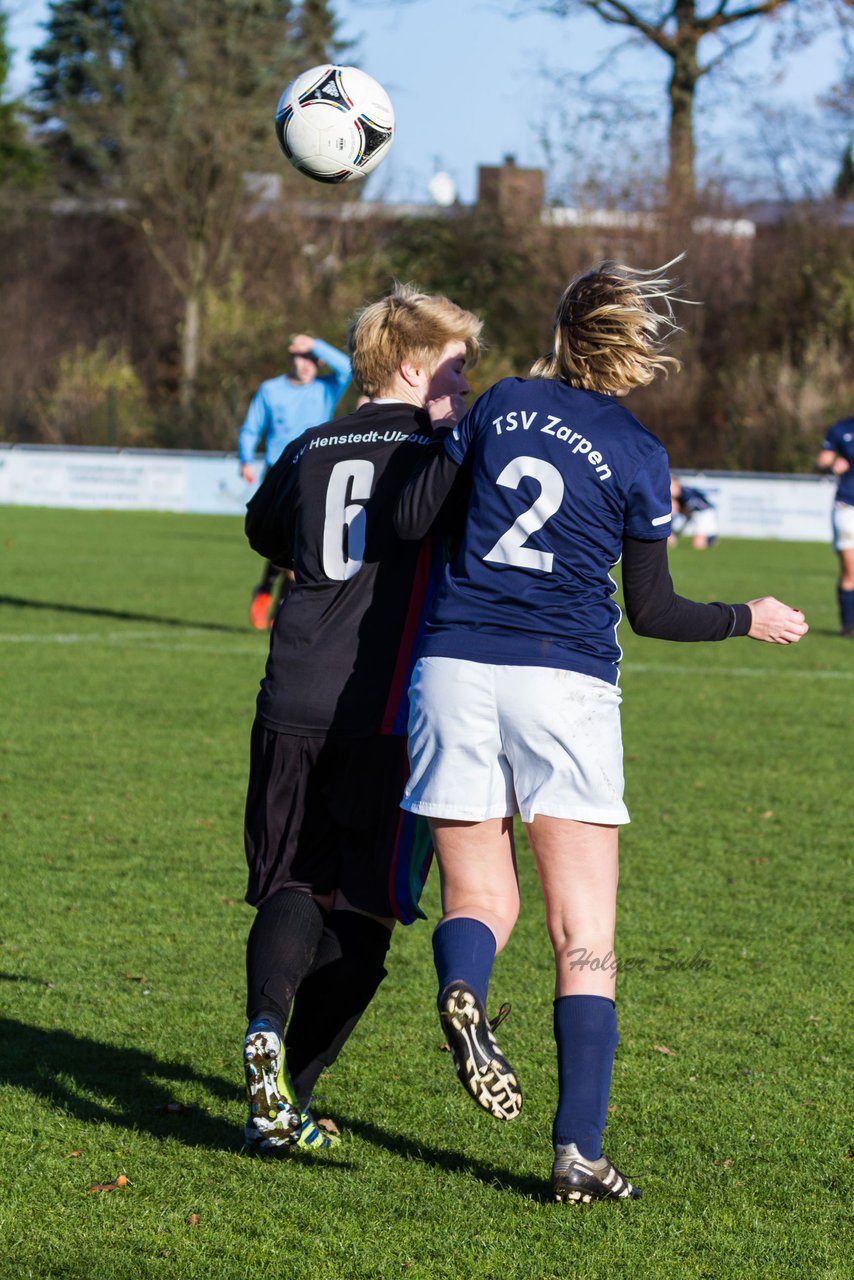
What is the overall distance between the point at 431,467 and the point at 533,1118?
1644 millimetres

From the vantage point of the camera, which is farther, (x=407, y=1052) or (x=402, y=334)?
(x=407, y=1052)

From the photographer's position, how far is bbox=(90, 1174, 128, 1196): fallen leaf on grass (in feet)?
11.1

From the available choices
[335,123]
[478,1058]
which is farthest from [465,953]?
[335,123]

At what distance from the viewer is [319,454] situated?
3.64 m

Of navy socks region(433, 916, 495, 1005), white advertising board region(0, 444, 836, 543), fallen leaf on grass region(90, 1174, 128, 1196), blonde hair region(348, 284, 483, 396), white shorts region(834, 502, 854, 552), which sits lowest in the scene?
white advertising board region(0, 444, 836, 543)

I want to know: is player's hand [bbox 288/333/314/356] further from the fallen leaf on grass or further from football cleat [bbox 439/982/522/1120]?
football cleat [bbox 439/982/522/1120]

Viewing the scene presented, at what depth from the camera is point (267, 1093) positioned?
10.8 feet

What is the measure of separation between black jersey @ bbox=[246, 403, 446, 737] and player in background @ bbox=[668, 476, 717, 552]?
19.9 meters

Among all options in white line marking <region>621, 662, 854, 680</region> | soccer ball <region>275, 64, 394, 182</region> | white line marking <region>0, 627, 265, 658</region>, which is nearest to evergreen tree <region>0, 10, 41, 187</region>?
white line marking <region>0, 627, 265, 658</region>

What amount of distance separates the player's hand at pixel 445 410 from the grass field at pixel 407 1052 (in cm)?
165

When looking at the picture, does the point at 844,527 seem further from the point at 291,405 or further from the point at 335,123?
A: the point at 335,123

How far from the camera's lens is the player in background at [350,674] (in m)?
3.60

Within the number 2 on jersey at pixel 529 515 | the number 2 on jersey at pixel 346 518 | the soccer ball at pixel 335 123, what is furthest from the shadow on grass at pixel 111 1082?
the soccer ball at pixel 335 123

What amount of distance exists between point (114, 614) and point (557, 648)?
1165cm
